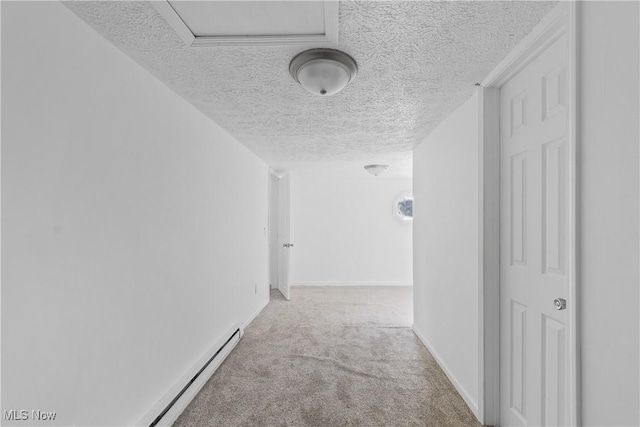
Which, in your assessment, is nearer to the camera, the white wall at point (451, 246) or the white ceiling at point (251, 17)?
the white ceiling at point (251, 17)

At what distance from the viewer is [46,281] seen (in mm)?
1235

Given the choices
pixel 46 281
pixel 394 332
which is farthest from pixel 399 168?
pixel 46 281

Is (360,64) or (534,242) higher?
(360,64)

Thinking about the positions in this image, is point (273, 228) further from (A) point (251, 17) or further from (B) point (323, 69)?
(A) point (251, 17)

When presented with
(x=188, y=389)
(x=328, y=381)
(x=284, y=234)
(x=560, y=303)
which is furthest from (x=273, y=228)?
(x=560, y=303)

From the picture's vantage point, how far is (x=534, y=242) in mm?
1671

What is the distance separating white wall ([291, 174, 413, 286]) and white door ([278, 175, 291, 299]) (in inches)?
40.1

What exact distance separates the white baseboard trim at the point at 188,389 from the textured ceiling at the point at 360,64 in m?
1.96

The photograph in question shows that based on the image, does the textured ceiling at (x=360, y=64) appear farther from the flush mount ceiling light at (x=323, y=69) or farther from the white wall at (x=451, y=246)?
the white wall at (x=451, y=246)

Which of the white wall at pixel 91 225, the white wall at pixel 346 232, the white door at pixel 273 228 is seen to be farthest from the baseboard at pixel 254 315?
the white wall at pixel 346 232

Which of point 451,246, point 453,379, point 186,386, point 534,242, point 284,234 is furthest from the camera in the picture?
point 284,234

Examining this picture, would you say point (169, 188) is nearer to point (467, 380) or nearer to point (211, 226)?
point (211, 226)

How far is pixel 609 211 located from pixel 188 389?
254 centimetres

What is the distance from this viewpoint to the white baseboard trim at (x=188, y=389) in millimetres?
1902
